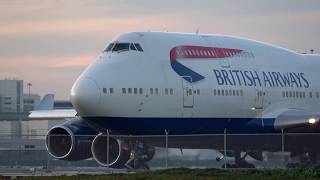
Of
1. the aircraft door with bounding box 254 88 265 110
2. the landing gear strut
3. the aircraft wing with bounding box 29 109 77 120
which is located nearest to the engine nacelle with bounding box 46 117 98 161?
the landing gear strut

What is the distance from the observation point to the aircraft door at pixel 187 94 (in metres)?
41.4

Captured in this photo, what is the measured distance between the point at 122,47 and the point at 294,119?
859cm

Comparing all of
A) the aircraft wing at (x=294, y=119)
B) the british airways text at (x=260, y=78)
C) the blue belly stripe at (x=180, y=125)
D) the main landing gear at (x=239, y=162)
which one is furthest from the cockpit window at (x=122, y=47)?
the aircraft wing at (x=294, y=119)

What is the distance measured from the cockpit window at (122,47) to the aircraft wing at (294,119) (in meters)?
7.70

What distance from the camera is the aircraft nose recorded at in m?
38.9

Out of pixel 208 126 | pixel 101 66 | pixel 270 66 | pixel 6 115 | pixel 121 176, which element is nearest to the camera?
pixel 121 176

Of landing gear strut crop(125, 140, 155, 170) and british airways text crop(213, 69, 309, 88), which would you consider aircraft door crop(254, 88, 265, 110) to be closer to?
british airways text crop(213, 69, 309, 88)

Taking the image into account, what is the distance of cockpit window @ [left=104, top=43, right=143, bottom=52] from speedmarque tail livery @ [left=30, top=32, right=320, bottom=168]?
0.04m

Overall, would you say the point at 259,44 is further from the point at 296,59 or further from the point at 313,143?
the point at 313,143

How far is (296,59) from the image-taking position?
48.5 metres

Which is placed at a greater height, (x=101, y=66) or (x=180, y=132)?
(x=101, y=66)

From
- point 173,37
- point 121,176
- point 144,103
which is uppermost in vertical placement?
point 173,37

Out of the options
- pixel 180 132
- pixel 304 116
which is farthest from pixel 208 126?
pixel 304 116

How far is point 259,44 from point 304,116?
A: 5.06 m
